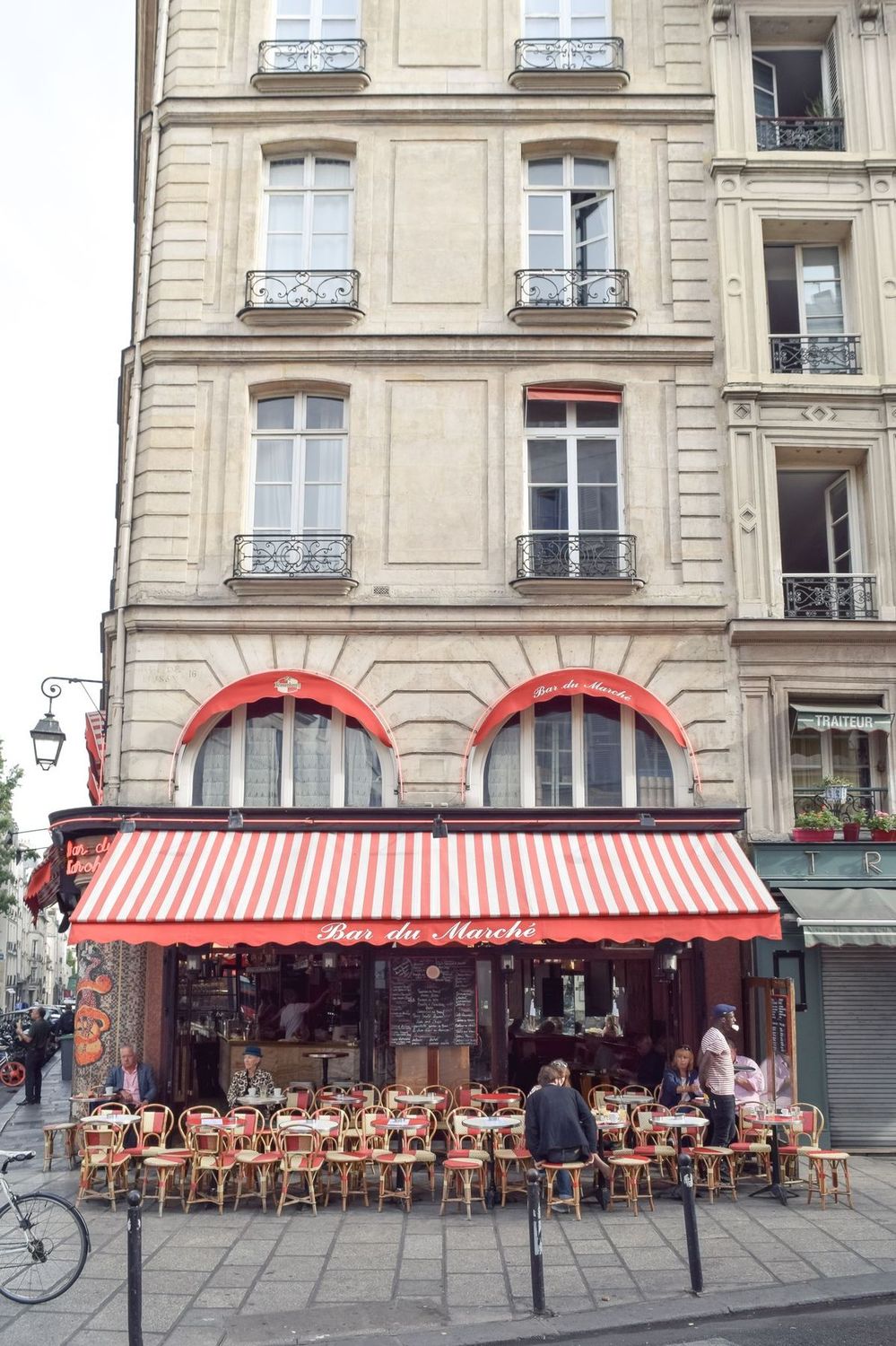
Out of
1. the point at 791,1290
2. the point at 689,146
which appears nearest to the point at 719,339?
the point at 689,146

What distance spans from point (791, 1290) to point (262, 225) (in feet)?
45.4

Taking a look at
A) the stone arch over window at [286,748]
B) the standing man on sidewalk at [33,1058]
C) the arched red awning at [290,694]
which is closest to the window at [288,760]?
the stone arch over window at [286,748]

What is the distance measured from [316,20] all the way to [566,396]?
660 centimetres

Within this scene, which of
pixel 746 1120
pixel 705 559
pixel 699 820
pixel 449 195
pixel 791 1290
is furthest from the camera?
pixel 449 195

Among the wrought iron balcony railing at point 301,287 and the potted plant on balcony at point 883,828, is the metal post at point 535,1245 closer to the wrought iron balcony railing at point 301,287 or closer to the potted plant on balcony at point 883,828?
the potted plant on balcony at point 883,828

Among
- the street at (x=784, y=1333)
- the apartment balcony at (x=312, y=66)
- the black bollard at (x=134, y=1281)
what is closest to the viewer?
the black bollard at (x=134, y=1281)

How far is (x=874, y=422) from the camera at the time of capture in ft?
51.2

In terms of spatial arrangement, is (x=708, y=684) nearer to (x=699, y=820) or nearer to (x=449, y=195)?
(x=699, y=820)

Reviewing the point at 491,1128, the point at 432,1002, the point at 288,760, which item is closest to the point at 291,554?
the point at 288,760

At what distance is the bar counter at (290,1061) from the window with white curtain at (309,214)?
9.81 m

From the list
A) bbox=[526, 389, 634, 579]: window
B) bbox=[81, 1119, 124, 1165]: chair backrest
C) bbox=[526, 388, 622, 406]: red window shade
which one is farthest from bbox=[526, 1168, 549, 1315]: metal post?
bbox=[526, 388, 622, 406]: red window shade

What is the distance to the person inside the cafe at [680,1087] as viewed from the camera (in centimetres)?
1233

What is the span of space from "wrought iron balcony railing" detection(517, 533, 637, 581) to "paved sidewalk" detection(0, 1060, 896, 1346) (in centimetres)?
719

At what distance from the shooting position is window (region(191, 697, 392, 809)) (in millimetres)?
14836
